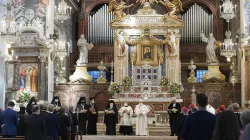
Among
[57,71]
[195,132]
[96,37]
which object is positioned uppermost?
[96,37]

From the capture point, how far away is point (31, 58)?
27594 millimetres

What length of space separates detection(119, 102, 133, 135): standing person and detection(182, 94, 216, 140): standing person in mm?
14723

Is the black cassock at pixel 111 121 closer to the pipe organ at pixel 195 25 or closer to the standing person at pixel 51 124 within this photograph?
the standing person at pixel 51 124

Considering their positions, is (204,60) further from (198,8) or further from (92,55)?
(92,55)

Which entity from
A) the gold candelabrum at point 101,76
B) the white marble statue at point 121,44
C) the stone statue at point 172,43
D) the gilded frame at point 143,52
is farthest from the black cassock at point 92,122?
the gold candelabrum at point 101,76

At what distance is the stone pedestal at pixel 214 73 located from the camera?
3231 cm

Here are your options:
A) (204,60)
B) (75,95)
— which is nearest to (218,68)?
(204,60)

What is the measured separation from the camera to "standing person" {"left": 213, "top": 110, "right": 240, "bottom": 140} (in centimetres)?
809

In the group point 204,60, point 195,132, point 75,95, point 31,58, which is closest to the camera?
point 195,132

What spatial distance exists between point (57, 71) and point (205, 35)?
448 inches

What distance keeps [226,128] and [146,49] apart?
2334cm

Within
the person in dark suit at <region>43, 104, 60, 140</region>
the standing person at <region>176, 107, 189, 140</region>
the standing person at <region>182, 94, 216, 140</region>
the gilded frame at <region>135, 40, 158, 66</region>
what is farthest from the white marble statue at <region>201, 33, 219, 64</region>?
the standing person at <region>182, 94, 216, 140</region>

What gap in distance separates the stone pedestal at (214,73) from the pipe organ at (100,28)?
8.14 metres

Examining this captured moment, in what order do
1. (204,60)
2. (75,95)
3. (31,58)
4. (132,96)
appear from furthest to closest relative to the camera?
(204,60)
(75,95)
(132,96)
(31,58)
